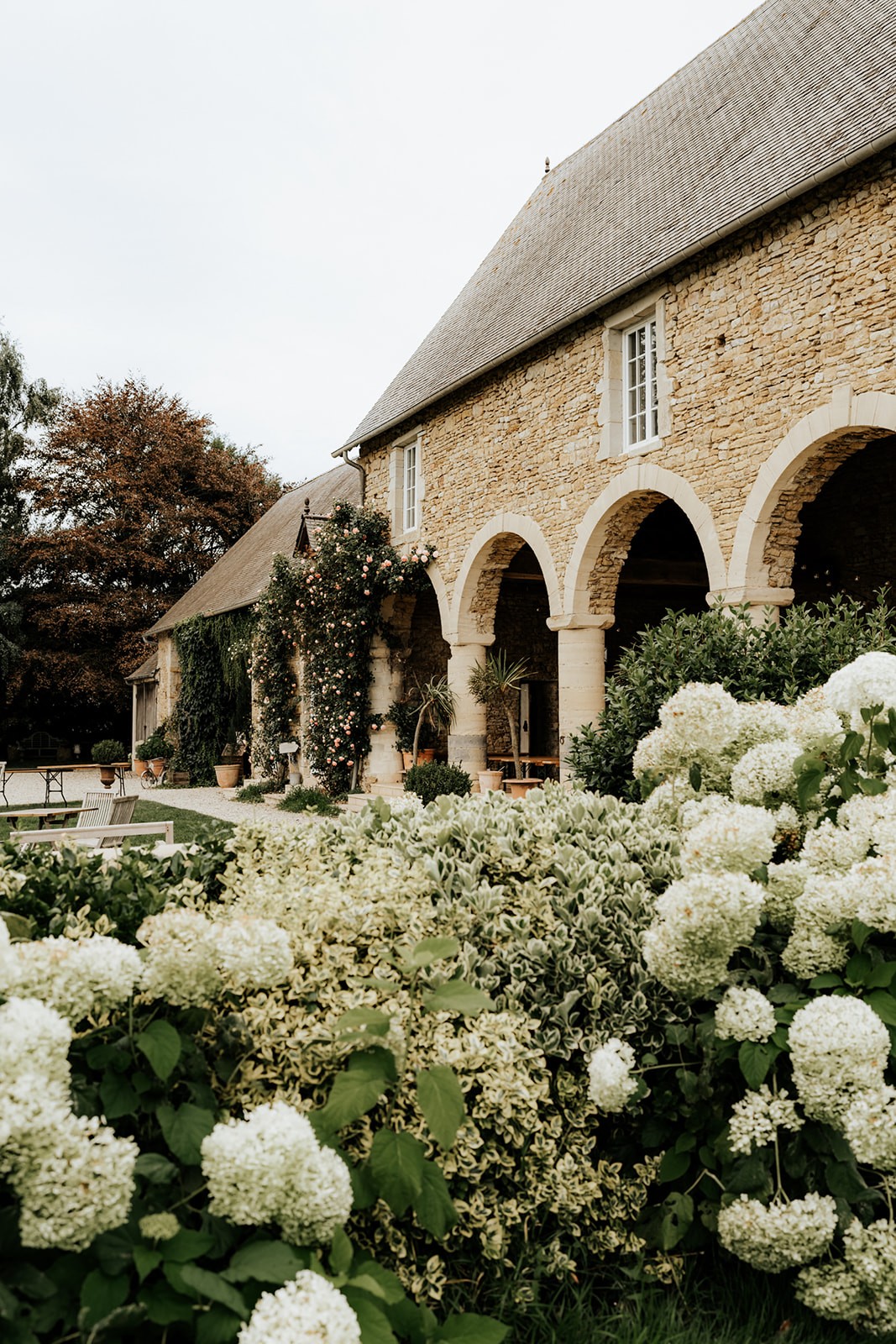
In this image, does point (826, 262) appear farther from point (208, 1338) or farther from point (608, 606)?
point (208, 1338)

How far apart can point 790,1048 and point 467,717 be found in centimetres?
1083

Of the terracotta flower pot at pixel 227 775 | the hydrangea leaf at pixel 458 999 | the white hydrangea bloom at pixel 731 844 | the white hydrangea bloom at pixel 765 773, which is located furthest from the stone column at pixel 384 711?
the hydrangea leaf at pixel 458 999

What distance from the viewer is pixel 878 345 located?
7125 millimetres

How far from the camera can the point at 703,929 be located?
201 cm

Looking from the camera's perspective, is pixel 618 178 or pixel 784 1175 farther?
pixel 618 178

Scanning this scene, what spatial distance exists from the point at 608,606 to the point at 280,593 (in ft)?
23.3

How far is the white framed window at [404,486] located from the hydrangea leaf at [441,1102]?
1259cm

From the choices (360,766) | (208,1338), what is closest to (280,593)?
(360,766)

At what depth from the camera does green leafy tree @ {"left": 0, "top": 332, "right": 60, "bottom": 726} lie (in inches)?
1158

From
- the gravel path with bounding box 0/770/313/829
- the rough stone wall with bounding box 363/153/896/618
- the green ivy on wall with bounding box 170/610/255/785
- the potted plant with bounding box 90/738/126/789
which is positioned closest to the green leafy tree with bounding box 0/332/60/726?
the gravel path with bounding box 0/770/313/829

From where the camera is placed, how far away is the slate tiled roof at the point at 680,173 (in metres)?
8.02

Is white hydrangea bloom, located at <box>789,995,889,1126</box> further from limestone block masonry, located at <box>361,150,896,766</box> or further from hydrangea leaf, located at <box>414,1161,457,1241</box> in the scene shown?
limestone block masonry, located at <box>361,150,896,766</box>

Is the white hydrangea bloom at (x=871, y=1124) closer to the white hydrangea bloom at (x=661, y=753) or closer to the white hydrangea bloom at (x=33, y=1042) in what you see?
the white hydrangea bloom at (x=661, y=753)

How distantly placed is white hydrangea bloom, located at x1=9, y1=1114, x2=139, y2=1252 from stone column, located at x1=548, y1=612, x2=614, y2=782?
933cm
